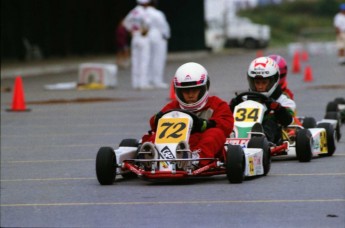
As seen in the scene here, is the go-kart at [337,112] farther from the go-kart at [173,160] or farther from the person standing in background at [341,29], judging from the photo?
the person standing in background at [341,29]

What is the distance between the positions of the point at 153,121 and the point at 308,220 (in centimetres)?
338

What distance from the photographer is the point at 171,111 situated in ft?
40.6

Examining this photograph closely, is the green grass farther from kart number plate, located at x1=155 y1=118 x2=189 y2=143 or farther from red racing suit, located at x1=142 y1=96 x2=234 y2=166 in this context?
kart number plate, located at x1=155 y1=118 x2=189 y2=143

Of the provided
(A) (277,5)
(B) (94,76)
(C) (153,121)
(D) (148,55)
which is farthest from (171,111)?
(A) (277,5)

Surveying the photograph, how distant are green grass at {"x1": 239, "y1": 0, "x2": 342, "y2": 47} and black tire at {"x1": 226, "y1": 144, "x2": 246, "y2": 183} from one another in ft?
231

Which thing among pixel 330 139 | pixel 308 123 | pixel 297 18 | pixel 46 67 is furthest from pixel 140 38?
pixel 297 18

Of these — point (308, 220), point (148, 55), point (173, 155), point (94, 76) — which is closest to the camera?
point (308, 220)

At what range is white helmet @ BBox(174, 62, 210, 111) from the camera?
12812 mm

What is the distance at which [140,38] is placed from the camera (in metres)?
29.9

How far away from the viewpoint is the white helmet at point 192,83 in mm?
12812

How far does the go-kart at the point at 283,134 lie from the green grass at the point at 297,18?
222 feet

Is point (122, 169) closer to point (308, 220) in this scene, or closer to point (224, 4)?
point (308, 220)

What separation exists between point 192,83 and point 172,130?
0.90 meters

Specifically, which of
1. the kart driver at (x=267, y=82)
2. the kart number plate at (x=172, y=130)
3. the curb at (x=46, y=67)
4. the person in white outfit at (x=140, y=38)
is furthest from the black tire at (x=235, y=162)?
the curb at (x=46, y=67)
